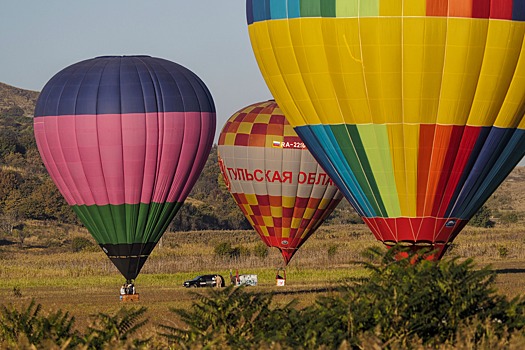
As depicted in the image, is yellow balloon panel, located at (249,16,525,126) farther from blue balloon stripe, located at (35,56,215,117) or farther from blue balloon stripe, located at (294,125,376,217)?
blue balloon stripe, located at (35,56,215,117)

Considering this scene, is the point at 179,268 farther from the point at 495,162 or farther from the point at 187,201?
the point at 187,201

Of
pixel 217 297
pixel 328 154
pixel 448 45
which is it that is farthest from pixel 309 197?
pixel 217 297

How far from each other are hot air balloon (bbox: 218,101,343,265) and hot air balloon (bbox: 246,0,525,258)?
1511 cm

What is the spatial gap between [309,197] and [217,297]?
26759 millimetres

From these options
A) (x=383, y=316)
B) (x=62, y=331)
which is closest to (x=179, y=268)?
(x=62, y=331)

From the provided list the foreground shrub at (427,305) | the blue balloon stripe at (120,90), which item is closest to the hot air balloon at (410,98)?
the foreground shrub at (427,305)

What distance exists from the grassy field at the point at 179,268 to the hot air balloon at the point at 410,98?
5.48m

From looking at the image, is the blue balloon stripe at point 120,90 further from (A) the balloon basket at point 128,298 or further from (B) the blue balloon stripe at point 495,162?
(B) the blue balloon stripe at point 495,162

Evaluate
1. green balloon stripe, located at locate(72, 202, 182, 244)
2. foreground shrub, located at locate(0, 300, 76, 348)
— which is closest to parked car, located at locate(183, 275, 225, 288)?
green balloon stripe, located at locate(72, 202, 182, 244)

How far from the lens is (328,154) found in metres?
27.6

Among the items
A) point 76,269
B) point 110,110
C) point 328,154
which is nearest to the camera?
point 328,154

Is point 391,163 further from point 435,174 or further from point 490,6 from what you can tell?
point 490,6

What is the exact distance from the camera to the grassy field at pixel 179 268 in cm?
3750

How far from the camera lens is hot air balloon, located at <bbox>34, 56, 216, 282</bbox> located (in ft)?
120
